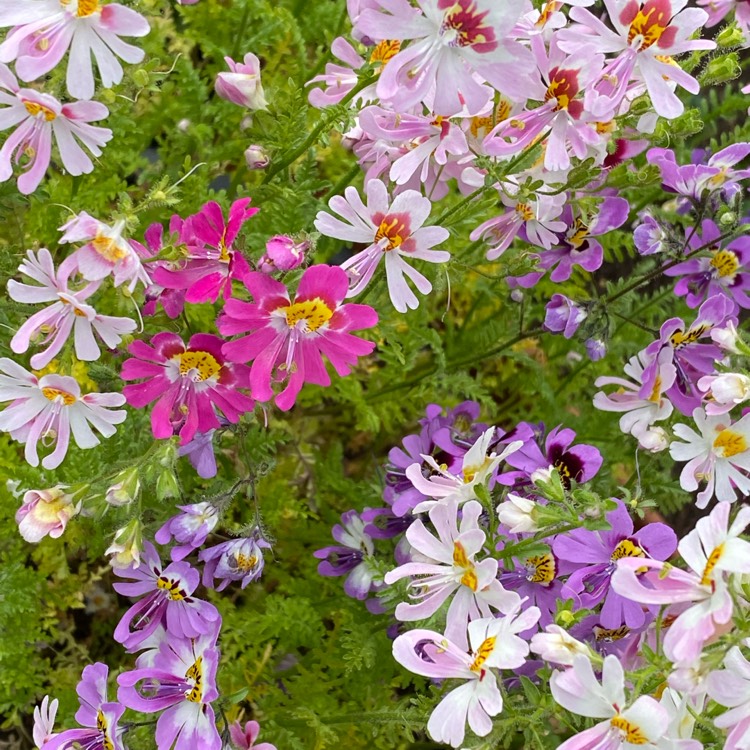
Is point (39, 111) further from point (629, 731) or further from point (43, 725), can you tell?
point (629, 731)

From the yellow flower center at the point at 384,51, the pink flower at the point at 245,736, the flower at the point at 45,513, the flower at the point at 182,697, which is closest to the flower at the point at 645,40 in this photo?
the yellow flower center at the point at 384,51

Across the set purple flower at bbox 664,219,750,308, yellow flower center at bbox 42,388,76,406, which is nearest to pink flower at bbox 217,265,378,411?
yellow flower center at bbox 42,388,76,406

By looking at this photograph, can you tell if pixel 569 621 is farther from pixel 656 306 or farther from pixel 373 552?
pixel 656 306

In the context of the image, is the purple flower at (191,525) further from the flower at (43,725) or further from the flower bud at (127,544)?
the flower at (43,725)

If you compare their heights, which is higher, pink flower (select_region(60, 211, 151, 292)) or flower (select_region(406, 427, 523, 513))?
pink flower (select_region(60, 211, 151, 292))

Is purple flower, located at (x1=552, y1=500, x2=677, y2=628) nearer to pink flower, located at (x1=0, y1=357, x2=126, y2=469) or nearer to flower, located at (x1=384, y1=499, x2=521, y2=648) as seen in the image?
flower, located at (x1=384, y1=499, x2=521, y2=648)

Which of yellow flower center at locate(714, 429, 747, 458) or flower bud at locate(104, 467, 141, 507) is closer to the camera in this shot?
flower bud at locate(104, 467, 141, 507)
